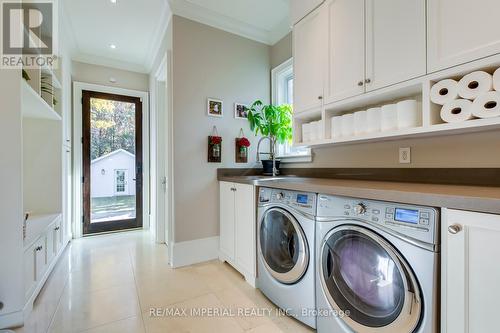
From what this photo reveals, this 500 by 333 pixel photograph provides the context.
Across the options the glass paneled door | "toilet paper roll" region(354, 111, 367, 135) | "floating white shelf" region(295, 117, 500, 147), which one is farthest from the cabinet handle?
the glass paneled door

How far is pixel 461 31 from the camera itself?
Result: 1078 millimetres

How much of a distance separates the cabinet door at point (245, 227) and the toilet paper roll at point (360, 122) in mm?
928

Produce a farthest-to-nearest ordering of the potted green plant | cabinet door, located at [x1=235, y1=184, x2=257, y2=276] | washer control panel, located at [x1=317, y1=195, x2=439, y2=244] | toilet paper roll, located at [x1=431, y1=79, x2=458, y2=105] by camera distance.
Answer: the potted green plant < cabinet door, located at [x1=235, y1=184, x2=257, y2=276] < toilet paper roll, located at [x1=431, y1=79, x2=458, y2=105] < washer control panel, located at [x1=317, y1=195, x2=439, y2=244]

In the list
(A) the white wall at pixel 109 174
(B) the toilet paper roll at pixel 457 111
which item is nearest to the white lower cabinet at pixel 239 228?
(B) the toilet paper roll at pixel 457 111

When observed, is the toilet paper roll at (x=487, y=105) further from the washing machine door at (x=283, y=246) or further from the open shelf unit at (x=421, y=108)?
the washing machine door at (x=283, y=246)

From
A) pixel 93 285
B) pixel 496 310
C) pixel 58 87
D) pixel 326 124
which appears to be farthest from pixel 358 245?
pixel 58 87

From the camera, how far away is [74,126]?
3.35m

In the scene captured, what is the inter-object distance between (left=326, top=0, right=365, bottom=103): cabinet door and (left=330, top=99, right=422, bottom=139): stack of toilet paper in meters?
0.17

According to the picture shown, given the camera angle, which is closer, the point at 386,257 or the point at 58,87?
the point at 386,257

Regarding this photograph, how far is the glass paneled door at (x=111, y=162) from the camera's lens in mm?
3510

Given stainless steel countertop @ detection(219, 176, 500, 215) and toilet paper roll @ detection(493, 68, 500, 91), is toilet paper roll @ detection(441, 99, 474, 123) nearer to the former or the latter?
toilet paper roll @ detection(493, 68, 500, 91)

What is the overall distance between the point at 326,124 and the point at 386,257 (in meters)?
1.09

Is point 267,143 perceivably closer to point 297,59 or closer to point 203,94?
point 203,94

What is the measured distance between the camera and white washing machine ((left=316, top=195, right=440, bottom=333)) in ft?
2.92
